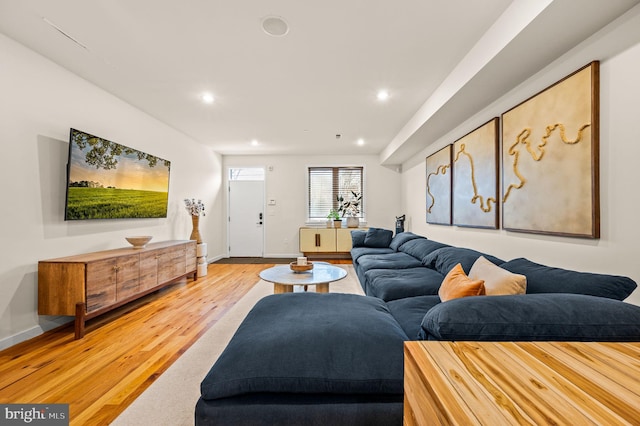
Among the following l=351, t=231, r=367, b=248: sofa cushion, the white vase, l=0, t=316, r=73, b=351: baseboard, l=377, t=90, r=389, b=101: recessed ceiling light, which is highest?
l=377, t=90, r=389, b=101: recessed ceiling light

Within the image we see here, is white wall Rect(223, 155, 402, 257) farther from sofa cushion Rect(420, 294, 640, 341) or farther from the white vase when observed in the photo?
sofa cushion Rect(420, 294, 640, 341)

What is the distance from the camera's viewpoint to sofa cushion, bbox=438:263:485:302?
1.66 metres

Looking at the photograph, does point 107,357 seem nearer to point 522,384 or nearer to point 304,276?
point 304,276

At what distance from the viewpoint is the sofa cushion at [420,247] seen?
11.3ft

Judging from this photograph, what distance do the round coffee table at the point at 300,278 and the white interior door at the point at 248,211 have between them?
12.1ft

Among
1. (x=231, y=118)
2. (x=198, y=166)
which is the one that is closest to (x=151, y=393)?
(x=231, y=118)

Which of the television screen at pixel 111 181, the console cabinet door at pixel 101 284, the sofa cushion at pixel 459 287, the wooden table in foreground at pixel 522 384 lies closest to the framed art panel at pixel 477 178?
the sofa cushion at pixel 459 287

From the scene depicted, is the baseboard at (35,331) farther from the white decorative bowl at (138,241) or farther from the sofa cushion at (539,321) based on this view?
the sofa cushion at (539,321)

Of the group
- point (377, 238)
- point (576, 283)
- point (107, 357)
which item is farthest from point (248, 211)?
point (576, 283)

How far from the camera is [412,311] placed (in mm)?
1868

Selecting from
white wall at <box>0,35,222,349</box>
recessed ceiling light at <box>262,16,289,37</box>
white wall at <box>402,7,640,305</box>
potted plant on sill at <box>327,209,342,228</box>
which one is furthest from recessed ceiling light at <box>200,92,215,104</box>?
potted plant on sill at <box>327,209,342,228</box>

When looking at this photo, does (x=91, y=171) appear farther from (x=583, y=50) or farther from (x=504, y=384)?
(x=583, y=50)

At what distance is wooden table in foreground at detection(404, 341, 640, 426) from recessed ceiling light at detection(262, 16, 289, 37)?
2296 millimetres

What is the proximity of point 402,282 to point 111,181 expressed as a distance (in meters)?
3.40
